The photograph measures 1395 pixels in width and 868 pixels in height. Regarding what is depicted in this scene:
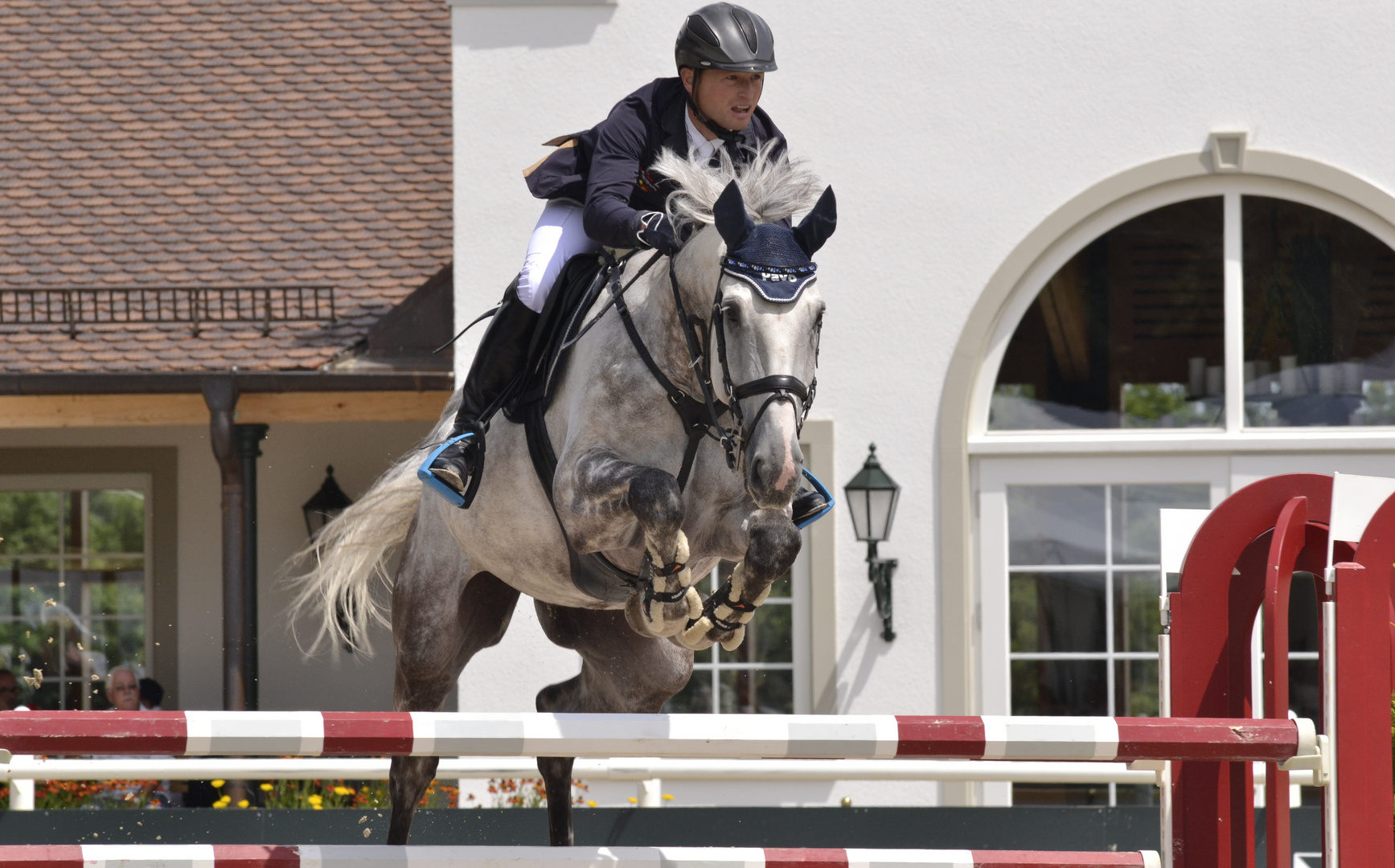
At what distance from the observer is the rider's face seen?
10.5ft

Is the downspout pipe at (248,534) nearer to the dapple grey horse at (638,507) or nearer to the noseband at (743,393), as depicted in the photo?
the dapple grey horse at (638,507)

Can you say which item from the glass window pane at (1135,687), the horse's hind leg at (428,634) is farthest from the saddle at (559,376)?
the glass window pane at (1135,687)

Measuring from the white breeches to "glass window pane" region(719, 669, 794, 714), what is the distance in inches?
155

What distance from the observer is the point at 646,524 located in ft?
9.14

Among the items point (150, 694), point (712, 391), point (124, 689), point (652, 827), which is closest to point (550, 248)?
point (712, 391)

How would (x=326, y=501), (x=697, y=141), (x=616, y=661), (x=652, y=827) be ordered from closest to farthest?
(x=697, y=141) < (x=616, y=661) < (x=652, y=827) < (x=326, y=501)

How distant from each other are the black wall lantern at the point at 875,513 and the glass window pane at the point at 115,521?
5016 millimetres

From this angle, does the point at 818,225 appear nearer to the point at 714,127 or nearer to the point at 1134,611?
the point at 714,127

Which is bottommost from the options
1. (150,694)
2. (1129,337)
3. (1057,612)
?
(150,694)

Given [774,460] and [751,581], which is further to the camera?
[751,581]

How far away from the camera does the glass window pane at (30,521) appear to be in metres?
9.24

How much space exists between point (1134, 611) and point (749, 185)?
4874mm

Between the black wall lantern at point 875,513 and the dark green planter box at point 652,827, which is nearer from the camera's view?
the dark green planter box at point 652,827

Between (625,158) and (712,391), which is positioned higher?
(625,158)
